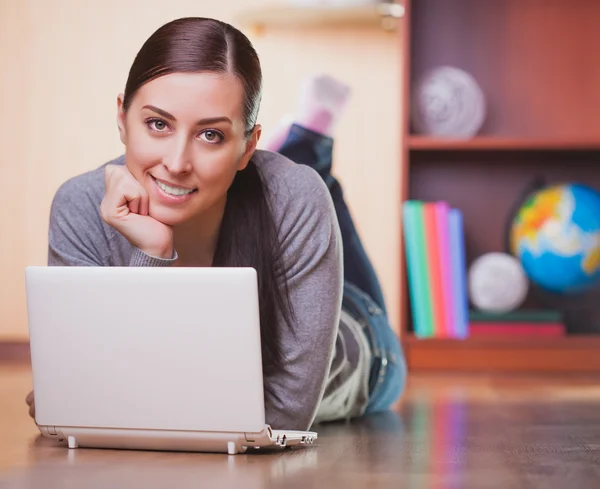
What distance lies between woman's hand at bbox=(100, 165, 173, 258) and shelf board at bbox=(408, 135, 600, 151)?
5.59 ft

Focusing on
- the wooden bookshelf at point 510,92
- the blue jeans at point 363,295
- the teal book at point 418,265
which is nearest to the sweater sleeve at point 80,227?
the blue jeans at point 363,295

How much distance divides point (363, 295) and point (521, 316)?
1.12 metres

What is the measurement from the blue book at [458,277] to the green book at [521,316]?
4cm

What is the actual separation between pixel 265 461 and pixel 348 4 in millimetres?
2016

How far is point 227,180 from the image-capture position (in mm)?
1347

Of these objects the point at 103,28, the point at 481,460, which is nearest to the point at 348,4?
the point at 103,28

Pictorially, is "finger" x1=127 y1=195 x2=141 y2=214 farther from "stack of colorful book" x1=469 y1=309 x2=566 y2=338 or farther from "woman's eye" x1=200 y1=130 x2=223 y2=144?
"stack of colorful book" x1=469 y1=309 x2=566 y2=338

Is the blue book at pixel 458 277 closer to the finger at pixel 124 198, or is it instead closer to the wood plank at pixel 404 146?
the wood plank at pixel 404 146

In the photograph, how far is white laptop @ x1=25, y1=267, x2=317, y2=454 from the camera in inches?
46.1

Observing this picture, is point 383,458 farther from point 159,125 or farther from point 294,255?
point 159,125

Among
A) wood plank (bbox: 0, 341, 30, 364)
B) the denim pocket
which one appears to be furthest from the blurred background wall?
the denim pocket

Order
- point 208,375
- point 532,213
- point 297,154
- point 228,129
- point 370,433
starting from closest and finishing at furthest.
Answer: point 208,375 < point 228,129 < point 370,433 < point 297,154 < point 532,213

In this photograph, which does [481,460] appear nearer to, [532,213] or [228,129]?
[228,129]

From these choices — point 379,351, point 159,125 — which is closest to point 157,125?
point 159,125
